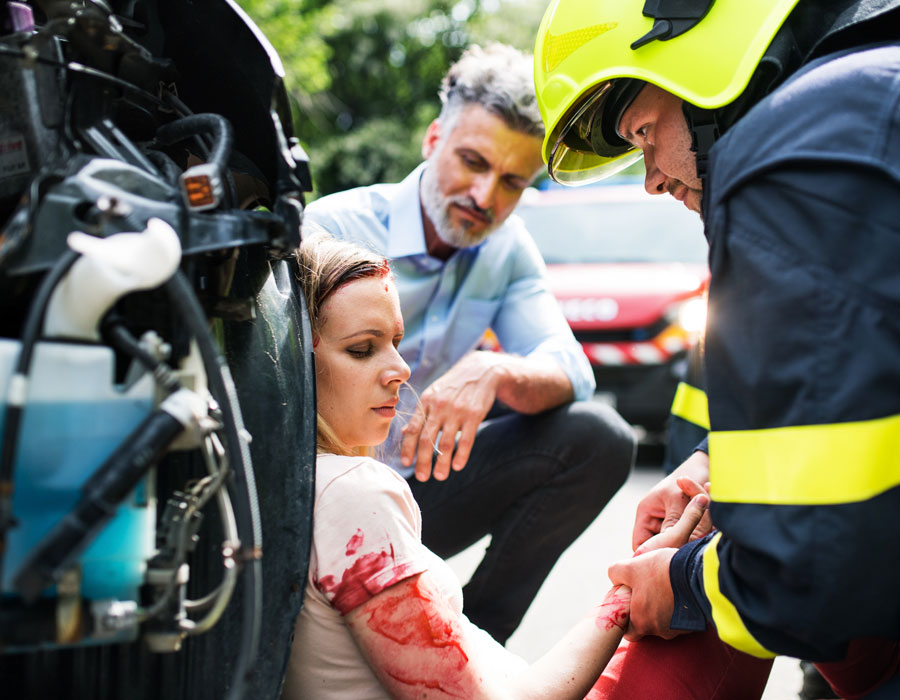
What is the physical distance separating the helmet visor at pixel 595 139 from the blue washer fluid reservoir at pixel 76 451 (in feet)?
4.25

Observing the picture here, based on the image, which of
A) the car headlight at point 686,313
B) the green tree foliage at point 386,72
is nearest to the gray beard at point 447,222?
the car headlight at point 686,313

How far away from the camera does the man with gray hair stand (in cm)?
284

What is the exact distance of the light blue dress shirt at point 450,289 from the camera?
10.6 feet

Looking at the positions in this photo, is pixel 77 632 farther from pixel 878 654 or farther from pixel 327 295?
pixel 878 654

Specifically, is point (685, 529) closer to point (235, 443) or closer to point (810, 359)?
point (810, 359)

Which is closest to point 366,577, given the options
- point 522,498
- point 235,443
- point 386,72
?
point 235,443

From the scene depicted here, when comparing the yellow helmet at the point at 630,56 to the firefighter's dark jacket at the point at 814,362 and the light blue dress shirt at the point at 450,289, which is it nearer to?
the firefighter's dark jacket at the point at 814,362

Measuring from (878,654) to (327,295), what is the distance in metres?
1.19

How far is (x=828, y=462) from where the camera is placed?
128 centimetres

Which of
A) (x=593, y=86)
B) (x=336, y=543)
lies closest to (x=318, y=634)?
(x=336, y=543)

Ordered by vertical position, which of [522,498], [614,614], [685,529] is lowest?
[522,498]

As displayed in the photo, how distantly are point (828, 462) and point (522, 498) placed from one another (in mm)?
1768

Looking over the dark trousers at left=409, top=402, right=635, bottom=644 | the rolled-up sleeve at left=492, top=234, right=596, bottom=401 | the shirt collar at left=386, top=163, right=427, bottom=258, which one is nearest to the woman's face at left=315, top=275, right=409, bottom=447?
the dark trousers at left=409, top=402, right=635, bottom=644

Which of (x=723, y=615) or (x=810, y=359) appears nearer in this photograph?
(x=810, y=359)
